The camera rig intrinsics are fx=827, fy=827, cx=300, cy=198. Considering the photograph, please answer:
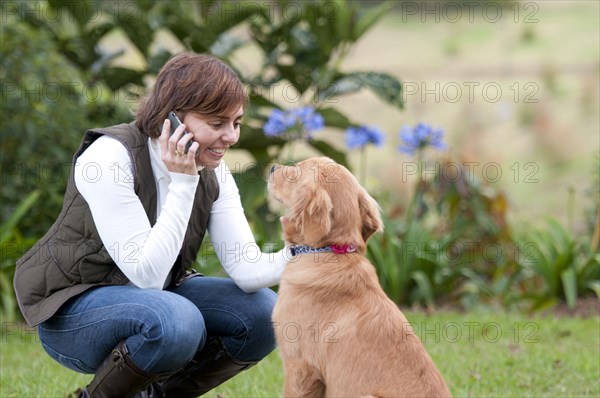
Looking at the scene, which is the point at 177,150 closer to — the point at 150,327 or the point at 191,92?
the point at 191,92

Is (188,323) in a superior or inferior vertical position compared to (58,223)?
inferior

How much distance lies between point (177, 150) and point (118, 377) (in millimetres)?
918

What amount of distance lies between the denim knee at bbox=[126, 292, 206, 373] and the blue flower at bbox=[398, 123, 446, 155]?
3.78 m

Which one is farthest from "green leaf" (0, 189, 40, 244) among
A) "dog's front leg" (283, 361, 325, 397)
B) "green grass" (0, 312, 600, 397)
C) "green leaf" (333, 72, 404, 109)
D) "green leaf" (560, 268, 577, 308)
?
"green leaf" (560, 268, 577, 308)

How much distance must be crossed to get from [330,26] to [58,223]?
4157mm

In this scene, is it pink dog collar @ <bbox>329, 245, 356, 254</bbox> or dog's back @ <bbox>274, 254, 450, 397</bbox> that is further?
pink dog collar @ <bbox>329, 245, 356, 254</bbox>

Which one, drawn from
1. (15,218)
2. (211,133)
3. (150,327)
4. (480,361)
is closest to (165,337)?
(150,327)

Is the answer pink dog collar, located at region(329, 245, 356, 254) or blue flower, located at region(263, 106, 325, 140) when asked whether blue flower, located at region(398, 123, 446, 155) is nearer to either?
blue flower, located at region(263, 106, 325, 140)

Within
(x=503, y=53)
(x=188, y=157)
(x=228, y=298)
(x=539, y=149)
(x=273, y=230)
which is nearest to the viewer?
(x=188, y=157)

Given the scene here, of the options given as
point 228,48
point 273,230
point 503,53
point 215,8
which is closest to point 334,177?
point 273,230

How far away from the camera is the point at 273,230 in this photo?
674cm

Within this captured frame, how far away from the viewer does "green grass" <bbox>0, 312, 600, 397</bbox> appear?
4199 mm

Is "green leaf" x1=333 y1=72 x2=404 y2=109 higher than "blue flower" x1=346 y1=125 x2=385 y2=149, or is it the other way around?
"green leaf" x1=333 y1=72 x2=404 y2=109

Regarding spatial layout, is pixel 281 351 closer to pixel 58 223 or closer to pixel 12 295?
pixel 58 223
